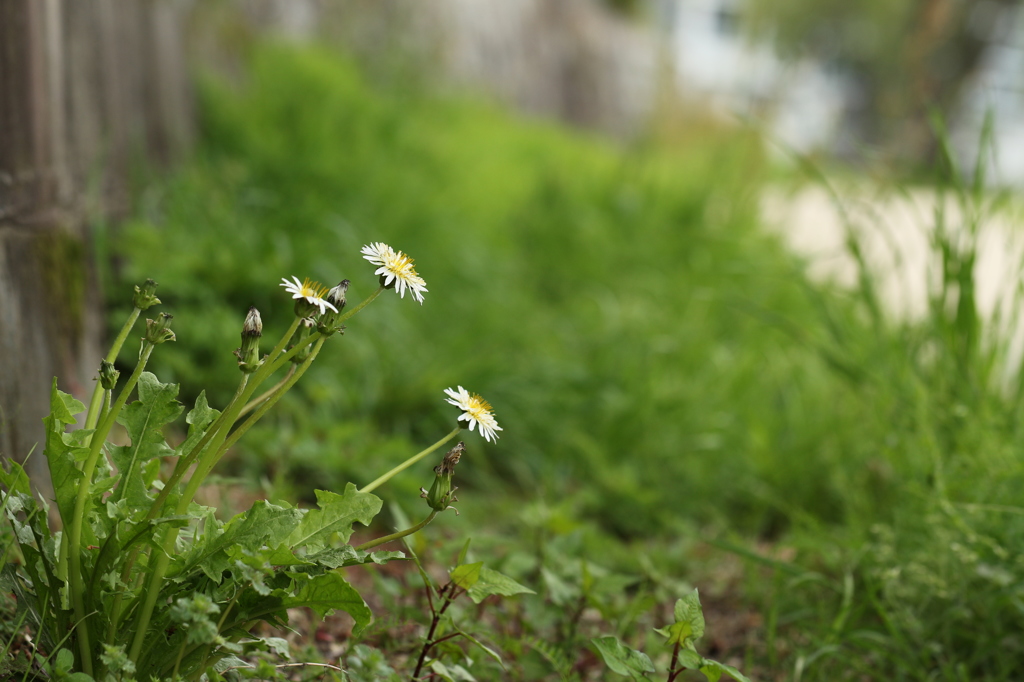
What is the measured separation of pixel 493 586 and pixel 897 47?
15.6 meters

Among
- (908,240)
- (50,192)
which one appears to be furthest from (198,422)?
(908,240)

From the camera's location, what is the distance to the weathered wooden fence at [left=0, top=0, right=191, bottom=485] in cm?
133

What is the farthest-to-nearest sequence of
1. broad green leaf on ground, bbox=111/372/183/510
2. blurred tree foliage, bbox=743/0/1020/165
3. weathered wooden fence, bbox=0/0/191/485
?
1. blurred tree foliage, bbox=743/0/1020/165
2. weathered wooden fence, bbox=0/0/191/485
3. broad green leaf on ground, bbox=111/372/183/510

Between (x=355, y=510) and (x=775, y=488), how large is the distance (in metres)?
1.37

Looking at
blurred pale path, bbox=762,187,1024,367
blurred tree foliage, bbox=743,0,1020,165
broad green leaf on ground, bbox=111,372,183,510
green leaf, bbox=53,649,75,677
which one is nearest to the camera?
green leaf, bbox=53,649,75,677

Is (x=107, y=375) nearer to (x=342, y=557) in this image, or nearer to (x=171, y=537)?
(x=171, y=537)

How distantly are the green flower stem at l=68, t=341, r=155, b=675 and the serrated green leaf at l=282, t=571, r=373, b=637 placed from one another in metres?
0.20

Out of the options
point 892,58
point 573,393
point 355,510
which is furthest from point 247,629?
point 892,58

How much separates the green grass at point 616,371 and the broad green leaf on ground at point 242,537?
72cm

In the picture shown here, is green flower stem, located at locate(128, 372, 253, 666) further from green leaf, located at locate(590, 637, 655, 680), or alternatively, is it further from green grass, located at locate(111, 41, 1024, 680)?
green grass, located at locate(111, 41, 1024, 680)

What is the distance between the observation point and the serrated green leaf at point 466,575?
969mm

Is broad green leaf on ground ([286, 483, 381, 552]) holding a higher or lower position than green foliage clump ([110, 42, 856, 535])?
lower

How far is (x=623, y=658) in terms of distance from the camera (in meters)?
0.97

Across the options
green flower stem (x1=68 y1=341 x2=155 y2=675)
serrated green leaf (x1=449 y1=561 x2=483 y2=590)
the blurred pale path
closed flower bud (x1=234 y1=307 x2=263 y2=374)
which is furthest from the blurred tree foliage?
green flower stem (x1=68 y1=341 x2=155 y2=675)
